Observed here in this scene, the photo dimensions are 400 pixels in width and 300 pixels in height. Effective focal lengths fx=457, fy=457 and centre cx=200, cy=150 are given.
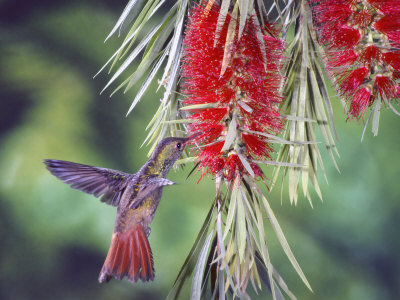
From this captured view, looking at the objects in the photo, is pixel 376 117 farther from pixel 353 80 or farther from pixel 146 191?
→ pixel 146 191

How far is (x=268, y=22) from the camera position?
1.43 ft

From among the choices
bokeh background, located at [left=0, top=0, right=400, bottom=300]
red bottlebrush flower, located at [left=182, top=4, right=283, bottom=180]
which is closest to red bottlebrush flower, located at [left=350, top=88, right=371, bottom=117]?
red bottlebrush flower, located at [left=182, top=4, right=283, bottom=180]

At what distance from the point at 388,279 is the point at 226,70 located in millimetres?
801

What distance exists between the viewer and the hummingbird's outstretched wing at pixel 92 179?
443mm

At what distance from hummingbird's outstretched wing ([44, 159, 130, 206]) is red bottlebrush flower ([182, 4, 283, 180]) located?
4.8 inches

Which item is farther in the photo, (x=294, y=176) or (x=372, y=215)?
(x=372, y=215)

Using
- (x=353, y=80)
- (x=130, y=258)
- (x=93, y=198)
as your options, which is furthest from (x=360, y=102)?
(x=93, y=198)

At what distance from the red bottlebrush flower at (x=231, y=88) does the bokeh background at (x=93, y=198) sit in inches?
18.7

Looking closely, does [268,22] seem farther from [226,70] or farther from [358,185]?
[358,185]

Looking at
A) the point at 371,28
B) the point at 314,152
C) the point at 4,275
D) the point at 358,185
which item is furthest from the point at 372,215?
the point at 4,275

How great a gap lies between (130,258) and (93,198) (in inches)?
17.0

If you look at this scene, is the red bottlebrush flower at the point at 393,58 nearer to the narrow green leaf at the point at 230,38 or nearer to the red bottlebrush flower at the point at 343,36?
the red bottlebrush flower at the point at 343,36

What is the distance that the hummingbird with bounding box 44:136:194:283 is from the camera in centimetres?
40

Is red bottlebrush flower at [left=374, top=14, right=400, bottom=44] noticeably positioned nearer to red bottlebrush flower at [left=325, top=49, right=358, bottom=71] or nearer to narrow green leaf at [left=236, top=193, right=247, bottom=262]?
red bottlebrush flower at [left=325, top=49, right=358, bottom=71]
